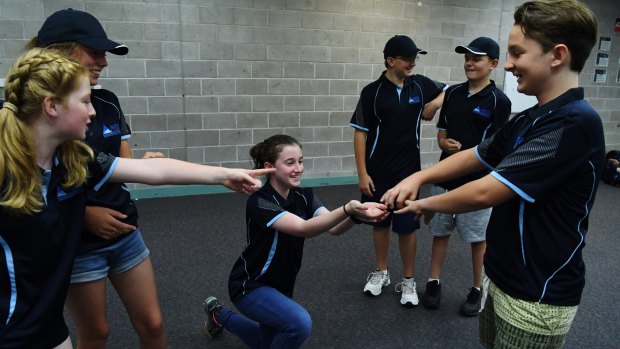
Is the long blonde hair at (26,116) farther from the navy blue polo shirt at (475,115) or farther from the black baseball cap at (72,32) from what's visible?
the navy blue polo shirt at (475,115)

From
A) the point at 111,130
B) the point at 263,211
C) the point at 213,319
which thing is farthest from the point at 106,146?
the point at 213,319

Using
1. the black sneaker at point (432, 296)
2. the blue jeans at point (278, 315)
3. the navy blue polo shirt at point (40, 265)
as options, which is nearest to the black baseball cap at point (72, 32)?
the navy blue polo shirt at point (40, 265)

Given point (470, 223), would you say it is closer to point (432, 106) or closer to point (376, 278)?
point (376, 278)

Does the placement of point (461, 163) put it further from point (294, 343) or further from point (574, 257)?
point (294, 343)

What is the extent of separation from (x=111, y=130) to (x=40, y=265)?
65cm

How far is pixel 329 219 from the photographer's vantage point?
5.32ft

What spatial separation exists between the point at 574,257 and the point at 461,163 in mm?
456

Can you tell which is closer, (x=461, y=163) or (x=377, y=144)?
(x=461, y=163)

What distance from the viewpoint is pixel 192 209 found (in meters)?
4.35

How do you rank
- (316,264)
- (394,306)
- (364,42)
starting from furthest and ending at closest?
(364,42)
(316,264)
(394,306)

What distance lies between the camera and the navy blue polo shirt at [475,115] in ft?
8.31

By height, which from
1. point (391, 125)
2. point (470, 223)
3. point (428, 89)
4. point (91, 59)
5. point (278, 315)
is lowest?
point (278, 315)

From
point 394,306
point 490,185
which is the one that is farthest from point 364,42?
point 490,185

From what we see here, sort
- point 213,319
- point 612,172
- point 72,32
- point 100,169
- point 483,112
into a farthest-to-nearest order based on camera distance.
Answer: point 612,172
point 483,112
point 213,319
point 72,32
point 100,169
